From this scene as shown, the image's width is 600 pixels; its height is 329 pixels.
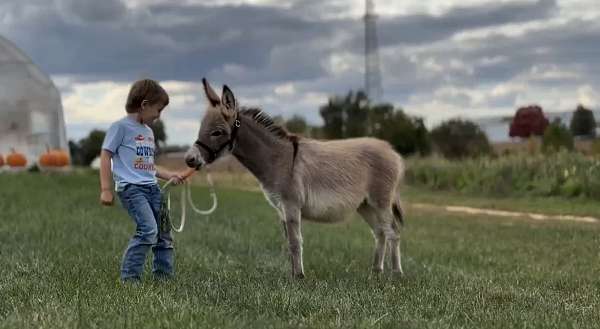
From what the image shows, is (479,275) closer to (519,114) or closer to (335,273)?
(335,273)

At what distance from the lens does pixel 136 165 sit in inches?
285

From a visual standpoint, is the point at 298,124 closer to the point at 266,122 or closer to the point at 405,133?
the point at 405,133

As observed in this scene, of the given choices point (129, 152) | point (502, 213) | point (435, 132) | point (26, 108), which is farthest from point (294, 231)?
point (435, 132)

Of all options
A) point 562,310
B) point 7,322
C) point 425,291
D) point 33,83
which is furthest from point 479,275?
point 33,83

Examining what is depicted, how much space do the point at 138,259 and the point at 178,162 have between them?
120 feet

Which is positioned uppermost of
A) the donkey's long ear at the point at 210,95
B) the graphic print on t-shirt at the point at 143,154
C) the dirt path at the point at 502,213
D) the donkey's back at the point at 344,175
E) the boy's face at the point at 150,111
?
the donkey's long ear at the point at 210,95

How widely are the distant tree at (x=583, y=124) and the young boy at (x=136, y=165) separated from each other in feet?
188

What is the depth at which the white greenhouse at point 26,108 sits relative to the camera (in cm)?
3425

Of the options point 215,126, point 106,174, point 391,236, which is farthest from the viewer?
point 391,236

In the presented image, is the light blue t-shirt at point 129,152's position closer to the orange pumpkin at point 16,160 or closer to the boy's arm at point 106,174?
the boy's arm at point 106,174

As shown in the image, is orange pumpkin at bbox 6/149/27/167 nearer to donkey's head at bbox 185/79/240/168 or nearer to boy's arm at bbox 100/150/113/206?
donkey's head at bbox 185/79/240/168

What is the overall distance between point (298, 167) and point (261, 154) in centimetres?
46

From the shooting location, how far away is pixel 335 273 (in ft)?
29.7

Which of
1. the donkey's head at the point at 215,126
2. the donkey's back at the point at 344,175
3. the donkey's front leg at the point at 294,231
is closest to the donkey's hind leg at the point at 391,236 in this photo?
the donkey's back at the point at 344,175
